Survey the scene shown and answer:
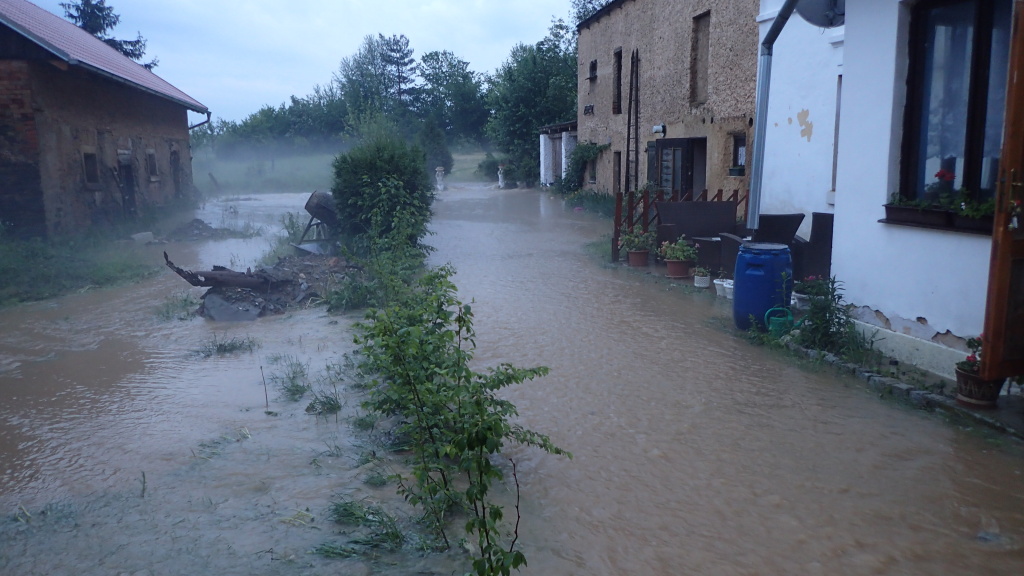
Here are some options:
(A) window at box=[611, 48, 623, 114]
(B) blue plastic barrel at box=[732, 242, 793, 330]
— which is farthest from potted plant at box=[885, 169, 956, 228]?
(A) window at box=[611, 48, 623, 114]

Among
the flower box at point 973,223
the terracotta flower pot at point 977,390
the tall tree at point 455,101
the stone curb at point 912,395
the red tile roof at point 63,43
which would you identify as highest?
the tall tree at point 455,101

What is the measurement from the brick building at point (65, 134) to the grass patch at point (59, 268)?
0.77 metres

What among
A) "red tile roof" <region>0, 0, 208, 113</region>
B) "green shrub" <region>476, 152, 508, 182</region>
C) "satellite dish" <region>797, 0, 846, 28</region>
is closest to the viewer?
"satellite dish" <region>797, 0, 846, 28</region>

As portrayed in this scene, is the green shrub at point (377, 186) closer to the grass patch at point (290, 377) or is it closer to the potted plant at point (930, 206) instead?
the grass patch at point (290, 377)

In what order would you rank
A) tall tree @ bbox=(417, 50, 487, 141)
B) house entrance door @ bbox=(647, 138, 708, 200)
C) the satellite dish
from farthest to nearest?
tall tree @ bbox=(417, 50, 487, 141) → house entrance door @ bbox=(647, 138, 708, 200) → the satellite dish

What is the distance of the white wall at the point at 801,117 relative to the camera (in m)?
9.95

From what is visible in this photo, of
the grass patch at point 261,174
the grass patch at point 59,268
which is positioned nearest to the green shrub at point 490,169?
the grass patch at point 261,174

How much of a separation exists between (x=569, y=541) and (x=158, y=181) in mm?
19989

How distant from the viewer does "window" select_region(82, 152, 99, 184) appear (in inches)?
621

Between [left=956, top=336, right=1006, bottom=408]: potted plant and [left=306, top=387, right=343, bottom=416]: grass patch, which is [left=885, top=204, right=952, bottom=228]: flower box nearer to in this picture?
[left=956, top=336, right=1006, bottom=408]: potted plant

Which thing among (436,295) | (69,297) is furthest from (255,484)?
(69,297)

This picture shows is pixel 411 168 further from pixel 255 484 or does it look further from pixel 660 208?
pixel 255 484

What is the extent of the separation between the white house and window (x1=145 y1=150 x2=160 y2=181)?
1828 centimetres

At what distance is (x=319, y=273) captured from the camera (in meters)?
11.7
